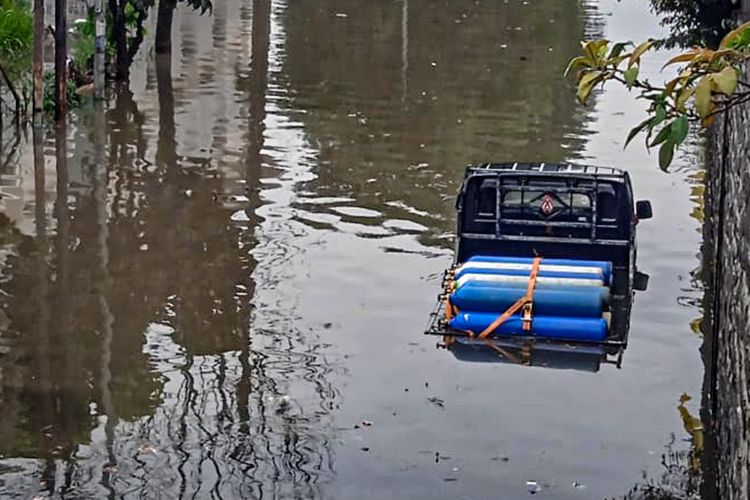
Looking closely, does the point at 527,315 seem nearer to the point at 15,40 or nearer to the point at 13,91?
the point at 13,91

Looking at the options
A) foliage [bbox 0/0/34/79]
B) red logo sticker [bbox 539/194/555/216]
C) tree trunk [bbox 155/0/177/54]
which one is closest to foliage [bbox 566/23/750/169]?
red logo sticker [bbox 539/194/555/216]

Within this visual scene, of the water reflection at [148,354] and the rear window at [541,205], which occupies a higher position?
the rear window at [541,205]

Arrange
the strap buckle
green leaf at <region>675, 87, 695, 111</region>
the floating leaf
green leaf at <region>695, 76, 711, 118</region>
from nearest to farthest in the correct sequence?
green leaf at <region>695, 76, 711, 118</region>
green leaf at <region>675, 87, 695, 111</region>
the floating leaf
the strap buckle

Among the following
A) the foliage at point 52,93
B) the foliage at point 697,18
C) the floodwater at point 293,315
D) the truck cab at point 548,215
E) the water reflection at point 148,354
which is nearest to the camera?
the water reflection at point 148,354

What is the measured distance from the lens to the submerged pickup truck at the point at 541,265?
1158cm

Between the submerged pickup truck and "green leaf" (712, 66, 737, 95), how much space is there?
831cm

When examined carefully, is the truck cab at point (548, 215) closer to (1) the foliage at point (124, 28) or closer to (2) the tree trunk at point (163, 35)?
(1) the foliage at point (124, 28)

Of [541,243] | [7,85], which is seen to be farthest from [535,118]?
[541,243]

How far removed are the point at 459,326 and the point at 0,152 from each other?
10.7 meters

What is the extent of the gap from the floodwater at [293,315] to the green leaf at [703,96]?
19.2 feet

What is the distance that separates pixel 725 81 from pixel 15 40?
64.9ft

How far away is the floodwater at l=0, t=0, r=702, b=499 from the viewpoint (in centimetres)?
925

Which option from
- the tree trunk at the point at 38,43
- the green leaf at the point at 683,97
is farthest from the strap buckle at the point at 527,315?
the tree trunk at the point at 38,43

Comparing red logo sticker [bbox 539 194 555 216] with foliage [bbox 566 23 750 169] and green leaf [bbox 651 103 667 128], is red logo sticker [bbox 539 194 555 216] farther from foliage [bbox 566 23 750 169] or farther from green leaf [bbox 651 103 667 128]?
green leaf [bbox 651 103 667 128]
